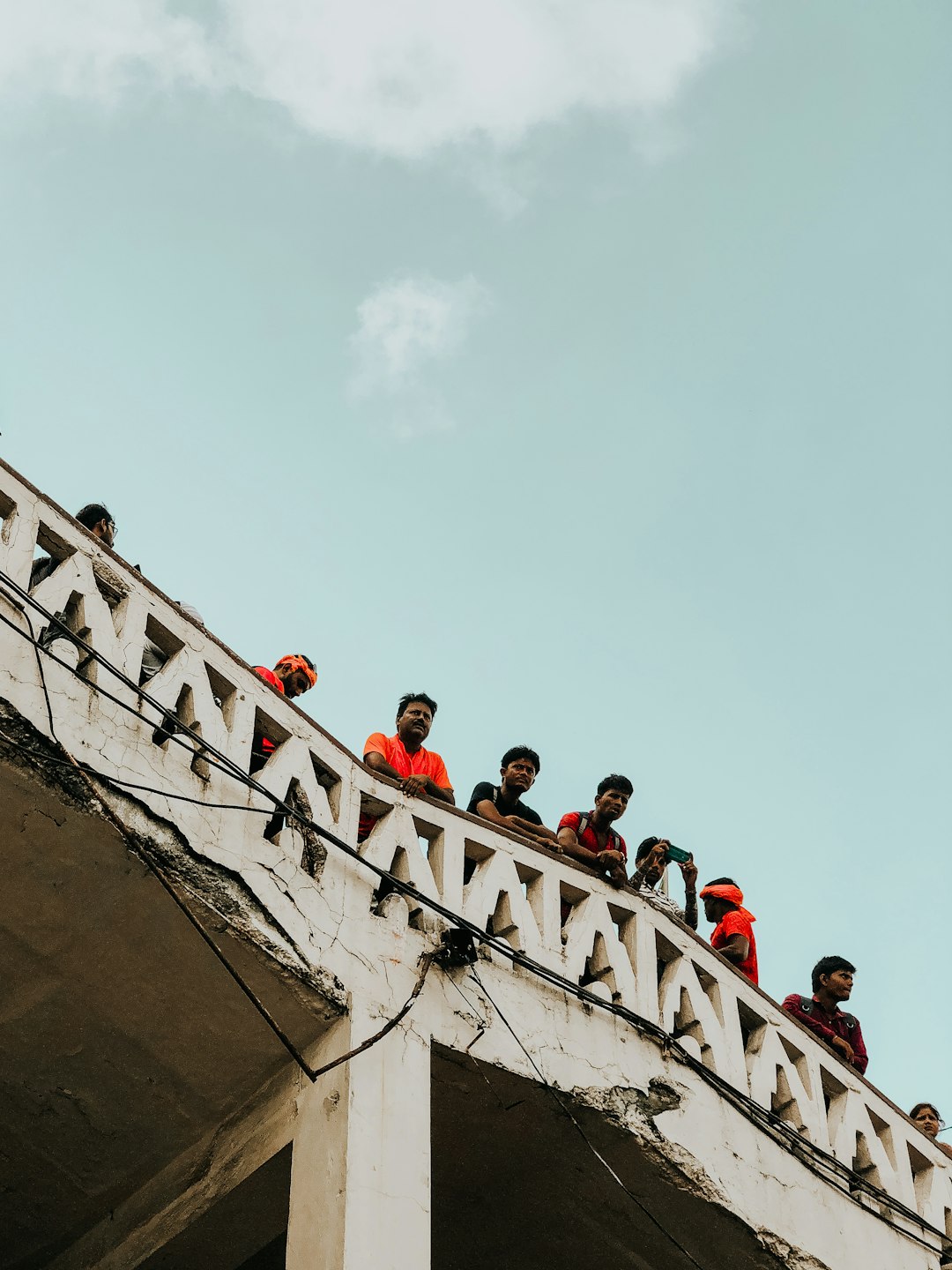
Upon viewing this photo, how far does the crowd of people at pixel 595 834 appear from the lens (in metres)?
9.19

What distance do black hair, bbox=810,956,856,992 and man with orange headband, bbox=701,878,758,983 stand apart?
2.17ft

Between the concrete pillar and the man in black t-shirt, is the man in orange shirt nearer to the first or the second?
the man in black t-shirt

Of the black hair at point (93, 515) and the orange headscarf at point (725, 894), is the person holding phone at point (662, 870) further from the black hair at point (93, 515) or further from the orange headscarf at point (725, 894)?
the black hair at point (93, 515)

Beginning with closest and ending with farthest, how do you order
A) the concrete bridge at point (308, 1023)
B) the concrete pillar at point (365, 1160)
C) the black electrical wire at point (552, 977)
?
the concrete pillar at point (365, 1160), the concrete bridge at point (308, 1023), the black electrical wire at point (552, 977)

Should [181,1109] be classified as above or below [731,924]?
below

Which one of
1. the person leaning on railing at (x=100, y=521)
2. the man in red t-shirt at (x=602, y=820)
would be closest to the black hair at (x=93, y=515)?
the person leaning on railing at (x=100, y=521)

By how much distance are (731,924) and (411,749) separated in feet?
8.58

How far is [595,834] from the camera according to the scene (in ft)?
33.0

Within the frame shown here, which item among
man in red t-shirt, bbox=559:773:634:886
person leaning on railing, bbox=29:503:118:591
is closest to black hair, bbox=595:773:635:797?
man in red t-shirt, bbox=559:773:634:886

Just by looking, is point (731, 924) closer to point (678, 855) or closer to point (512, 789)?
point (678, 855)

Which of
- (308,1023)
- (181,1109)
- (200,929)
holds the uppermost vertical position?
(308,1023)

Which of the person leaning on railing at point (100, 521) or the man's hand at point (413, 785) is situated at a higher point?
the person leaning on railing at point (100, 521)

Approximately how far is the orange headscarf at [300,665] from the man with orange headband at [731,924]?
3.15 m

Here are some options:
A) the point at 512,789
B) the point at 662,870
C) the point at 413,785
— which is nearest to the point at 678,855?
the point at 662,870
